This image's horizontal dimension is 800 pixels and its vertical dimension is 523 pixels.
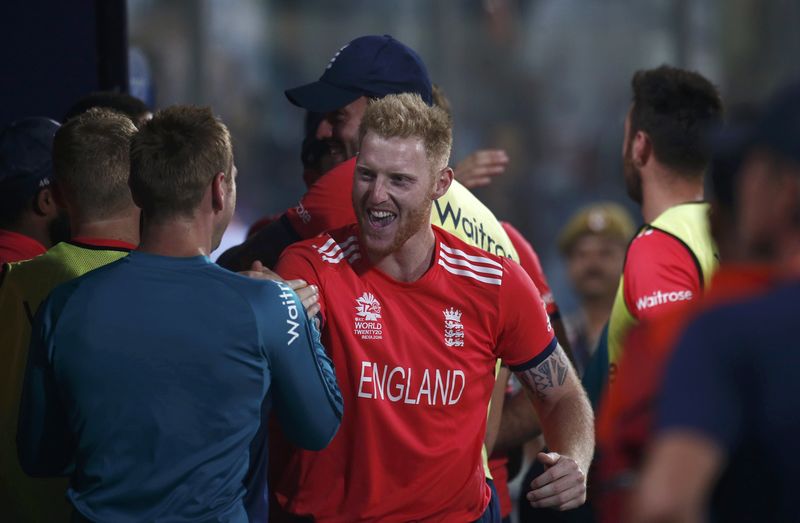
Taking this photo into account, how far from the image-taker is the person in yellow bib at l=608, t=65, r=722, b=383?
409cm

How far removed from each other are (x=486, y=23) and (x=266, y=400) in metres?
14.8

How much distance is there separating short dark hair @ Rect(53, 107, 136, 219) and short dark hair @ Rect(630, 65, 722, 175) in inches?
79.0

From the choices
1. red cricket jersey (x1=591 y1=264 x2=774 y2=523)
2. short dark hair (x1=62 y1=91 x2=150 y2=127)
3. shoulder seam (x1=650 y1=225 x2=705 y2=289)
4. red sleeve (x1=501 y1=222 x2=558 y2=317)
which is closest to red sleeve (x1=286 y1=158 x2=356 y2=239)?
red sleeve (x1=501 y1=222 x2=558 y2=317)

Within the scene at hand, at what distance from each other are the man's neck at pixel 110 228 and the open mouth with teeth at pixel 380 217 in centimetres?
70

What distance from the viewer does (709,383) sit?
182cm

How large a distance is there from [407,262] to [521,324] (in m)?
0.37

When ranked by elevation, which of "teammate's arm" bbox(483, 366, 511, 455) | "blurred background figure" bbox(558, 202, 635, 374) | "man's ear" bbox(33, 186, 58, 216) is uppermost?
"man's ear" bbox(33, 186, 58, 216)

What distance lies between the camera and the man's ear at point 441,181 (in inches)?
140

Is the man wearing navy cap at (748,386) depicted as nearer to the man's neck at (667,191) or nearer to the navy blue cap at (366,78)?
the navy blue cap at (366,78)

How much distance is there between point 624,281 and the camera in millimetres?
4207

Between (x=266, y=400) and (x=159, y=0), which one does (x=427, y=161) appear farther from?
(x=159, y=0)

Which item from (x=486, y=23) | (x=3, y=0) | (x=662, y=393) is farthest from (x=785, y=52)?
(x=662, y=393)

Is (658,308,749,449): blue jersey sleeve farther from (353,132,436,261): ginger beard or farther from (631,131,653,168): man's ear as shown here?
(631,131,653,168): man's ear

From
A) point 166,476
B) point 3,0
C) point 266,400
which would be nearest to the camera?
point 166,476
